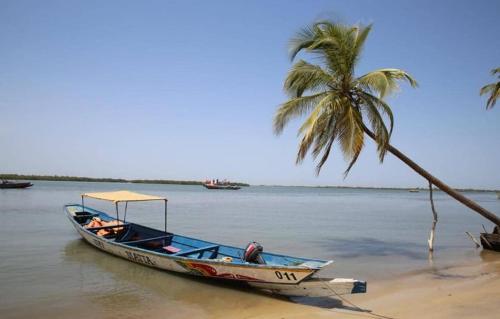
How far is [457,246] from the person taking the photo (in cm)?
1658

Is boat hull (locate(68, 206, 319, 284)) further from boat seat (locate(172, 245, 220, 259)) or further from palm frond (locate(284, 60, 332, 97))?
palm frond (locate(284, 60, 332, 97))

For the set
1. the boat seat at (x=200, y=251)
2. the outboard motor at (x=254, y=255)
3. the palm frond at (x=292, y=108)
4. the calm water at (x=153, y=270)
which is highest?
the palm frond at (x=292, y=108)

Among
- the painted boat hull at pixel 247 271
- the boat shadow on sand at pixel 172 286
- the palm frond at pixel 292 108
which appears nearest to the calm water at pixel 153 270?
the boat shadow on sand at pixel 172 286

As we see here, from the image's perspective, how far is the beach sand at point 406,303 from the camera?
281 inches

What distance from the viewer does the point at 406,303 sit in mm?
7941

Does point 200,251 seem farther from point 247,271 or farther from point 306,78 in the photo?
point 306,78

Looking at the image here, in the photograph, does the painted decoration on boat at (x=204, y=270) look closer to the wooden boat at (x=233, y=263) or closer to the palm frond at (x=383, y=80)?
the wooden boat at (x=233, y=263)

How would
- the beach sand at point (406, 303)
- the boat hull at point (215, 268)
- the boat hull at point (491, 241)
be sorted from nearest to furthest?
1. the beach sand at point (406, 303)
2. the boat hull at point (215, 268)
3. the boat hull at point (491, 241)

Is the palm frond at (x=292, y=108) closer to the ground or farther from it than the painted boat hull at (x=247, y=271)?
farther from it

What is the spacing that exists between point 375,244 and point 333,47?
9.86 m

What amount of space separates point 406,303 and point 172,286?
215 inches

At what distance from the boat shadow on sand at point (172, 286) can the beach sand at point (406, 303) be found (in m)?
0.13

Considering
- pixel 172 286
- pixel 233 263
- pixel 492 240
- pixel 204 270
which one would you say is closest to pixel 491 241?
pixel 492 240

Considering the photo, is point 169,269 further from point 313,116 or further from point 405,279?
point 405,279
